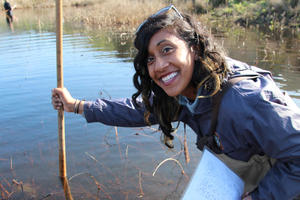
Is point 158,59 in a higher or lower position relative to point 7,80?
higher

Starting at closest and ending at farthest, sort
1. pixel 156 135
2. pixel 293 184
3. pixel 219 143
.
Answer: pixel 293 184 < pixel 219 143 < pixel 156 135

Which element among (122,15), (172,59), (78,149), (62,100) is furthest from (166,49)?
(122,15)

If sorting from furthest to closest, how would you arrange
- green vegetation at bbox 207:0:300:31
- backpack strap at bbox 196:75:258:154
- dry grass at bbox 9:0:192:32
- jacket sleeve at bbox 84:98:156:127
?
green vegetation at bbox 207:0:300:31 → dry grass at bbox 9:0:192:32 → jacket sleeve at bbox 84:98:156:127 → backpack strap at bbox 196:75:258:154

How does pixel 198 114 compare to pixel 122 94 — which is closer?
pixel 198 114

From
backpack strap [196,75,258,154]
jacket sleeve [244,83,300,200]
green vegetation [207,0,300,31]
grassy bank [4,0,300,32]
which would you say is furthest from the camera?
green vegetation [207,0,300,31]

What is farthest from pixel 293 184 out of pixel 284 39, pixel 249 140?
pixel 284 39

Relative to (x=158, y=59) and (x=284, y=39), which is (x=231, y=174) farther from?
(x=284, y=39)

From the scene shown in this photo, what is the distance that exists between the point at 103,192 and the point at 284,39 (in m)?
11.7

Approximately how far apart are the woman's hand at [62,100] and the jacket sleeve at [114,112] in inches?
→ 6.4

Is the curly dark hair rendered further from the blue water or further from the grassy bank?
the grassy bank

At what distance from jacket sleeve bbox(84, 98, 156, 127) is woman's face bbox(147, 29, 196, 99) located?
62 centimetres

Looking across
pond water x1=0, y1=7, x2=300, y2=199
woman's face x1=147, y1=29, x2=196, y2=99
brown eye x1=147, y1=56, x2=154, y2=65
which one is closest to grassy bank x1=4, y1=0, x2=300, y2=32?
pond water x1=0, y1=7, x2=300, y2=199

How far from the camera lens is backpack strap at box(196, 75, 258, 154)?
5.79 ft

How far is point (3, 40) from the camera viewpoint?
13.9 m
